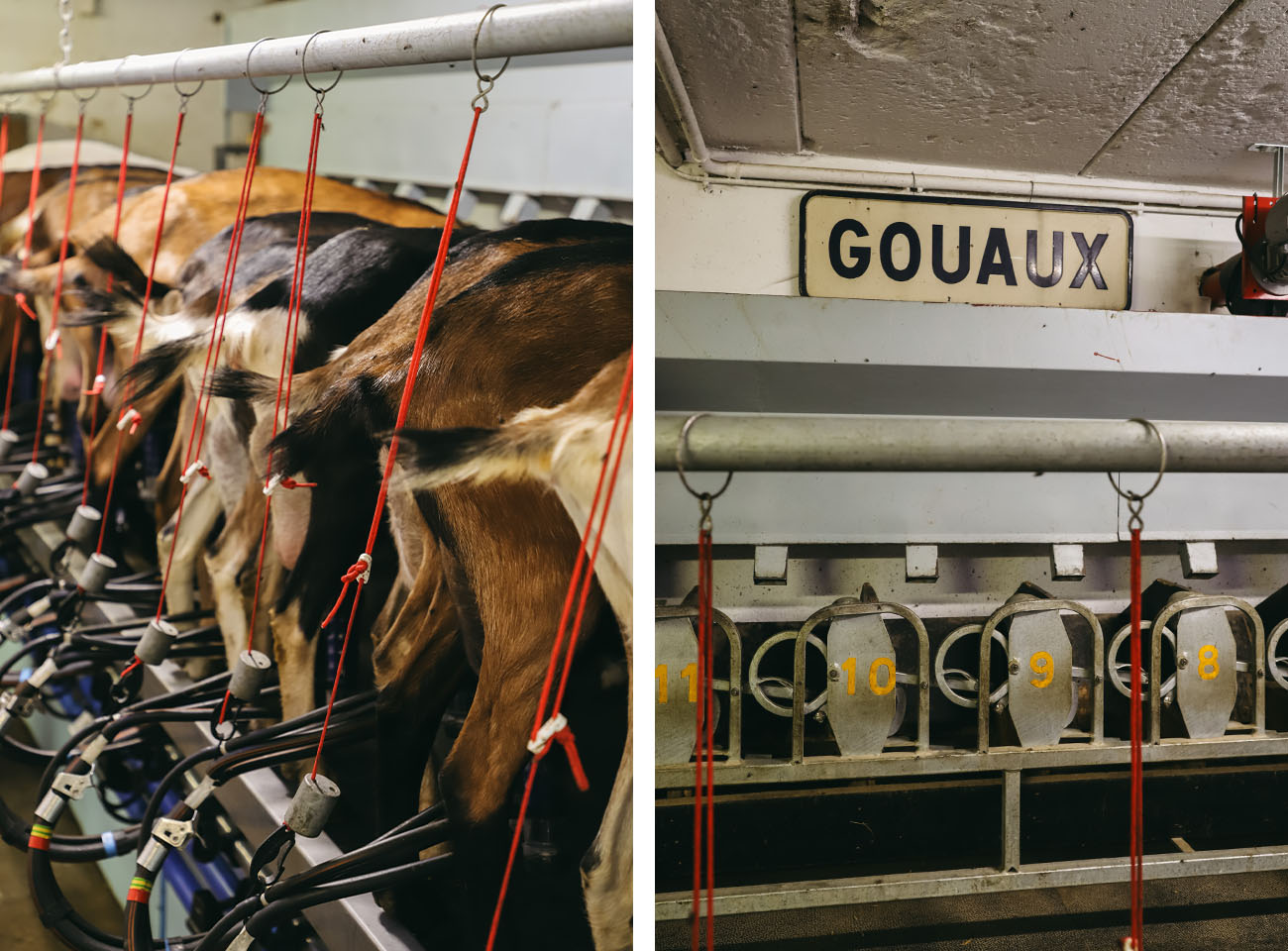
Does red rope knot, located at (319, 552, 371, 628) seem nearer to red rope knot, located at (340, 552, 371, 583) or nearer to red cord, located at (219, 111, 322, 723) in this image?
red rope knot, located at (340, 552, 371, 583)

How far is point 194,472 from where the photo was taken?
2.95 feet

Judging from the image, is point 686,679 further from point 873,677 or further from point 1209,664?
point 1209,664

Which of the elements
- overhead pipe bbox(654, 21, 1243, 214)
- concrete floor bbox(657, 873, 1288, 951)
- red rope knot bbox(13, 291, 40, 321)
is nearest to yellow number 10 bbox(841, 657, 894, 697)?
concrete floor bbox(657, 873, 1288, 951)

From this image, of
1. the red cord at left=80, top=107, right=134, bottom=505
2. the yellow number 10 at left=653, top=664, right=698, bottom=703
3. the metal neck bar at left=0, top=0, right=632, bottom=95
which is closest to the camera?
the metal neck bar at left=0, top=0, right=632, bottom=95

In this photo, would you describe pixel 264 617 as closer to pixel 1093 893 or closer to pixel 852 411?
pixel 852 411

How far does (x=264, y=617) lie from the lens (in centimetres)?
87

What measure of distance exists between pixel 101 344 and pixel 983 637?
1618 mm

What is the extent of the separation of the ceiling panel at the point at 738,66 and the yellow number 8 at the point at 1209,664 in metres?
1.49

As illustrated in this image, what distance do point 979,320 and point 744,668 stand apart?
105 centimetres

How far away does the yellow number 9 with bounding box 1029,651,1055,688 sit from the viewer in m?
1.72

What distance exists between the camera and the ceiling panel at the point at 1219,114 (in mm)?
1577

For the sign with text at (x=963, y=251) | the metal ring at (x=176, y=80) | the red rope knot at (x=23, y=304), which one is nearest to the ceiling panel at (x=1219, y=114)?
the sign with text at (x=963, y=251)

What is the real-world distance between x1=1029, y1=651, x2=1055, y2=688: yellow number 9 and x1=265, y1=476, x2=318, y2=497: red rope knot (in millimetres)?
1533

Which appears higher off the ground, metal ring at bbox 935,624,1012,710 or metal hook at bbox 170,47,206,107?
metal hook at bbox 170,47,206,107
